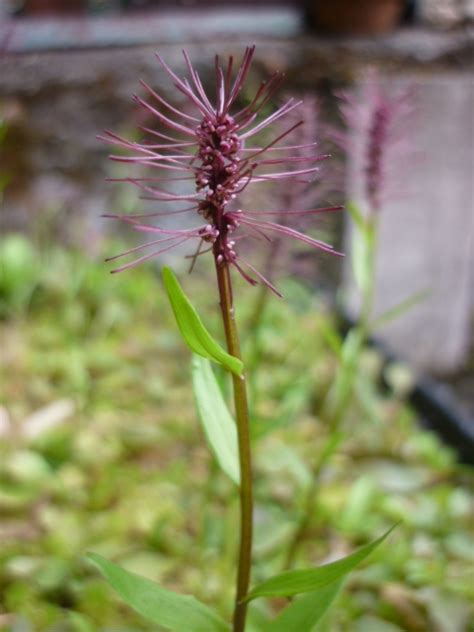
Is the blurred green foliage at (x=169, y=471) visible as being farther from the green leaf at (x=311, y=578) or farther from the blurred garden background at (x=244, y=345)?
the green leaf at (x=311, y=578)

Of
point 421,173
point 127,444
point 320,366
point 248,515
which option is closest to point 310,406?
point 320,366

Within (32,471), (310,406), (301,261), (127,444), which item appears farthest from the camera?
(310,406)

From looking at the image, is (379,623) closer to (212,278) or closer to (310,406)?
(310,406)

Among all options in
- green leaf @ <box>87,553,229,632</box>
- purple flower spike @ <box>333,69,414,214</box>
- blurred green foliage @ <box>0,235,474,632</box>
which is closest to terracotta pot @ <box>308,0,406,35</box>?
blurred green foliage @ <box>0,235,474,632</box>

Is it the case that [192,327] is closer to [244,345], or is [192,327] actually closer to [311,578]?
[311,578]

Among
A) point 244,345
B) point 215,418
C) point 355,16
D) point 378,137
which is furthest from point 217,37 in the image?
point 215,418

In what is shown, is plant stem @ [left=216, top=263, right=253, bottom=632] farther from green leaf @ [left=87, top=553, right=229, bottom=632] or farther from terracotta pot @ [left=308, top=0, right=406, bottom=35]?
terracotta pot @ [left=308, top=0, right=406, bottom=35]
